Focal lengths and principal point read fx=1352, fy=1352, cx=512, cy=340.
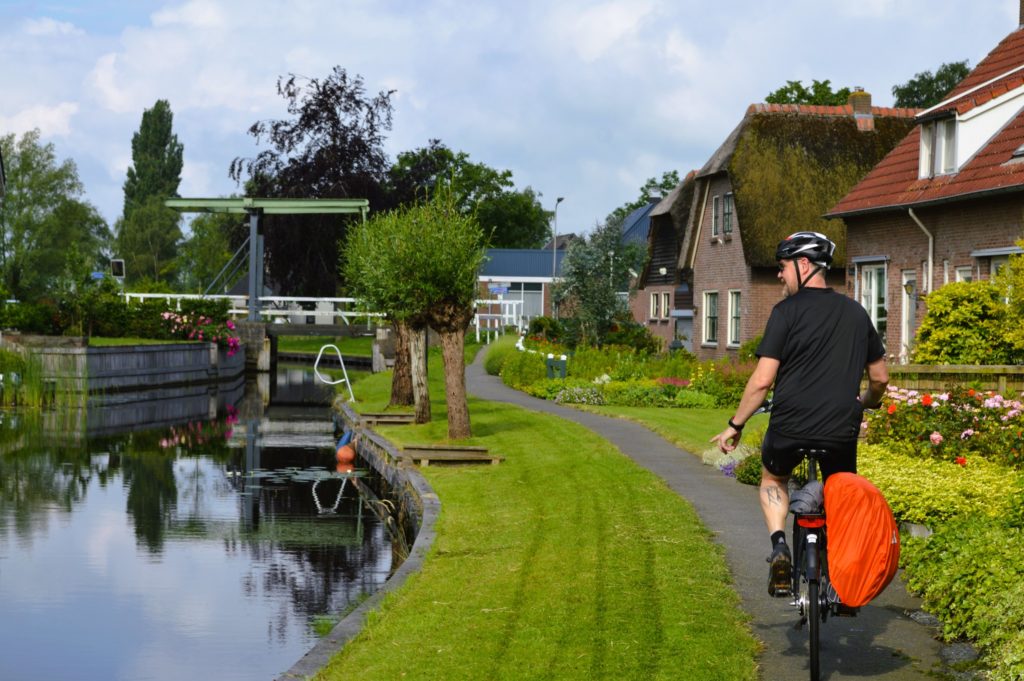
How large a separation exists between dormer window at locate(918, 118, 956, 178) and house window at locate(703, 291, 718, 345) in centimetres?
1337

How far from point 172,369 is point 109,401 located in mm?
8162

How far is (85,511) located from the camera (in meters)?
16.9

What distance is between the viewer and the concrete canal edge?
7.80 m

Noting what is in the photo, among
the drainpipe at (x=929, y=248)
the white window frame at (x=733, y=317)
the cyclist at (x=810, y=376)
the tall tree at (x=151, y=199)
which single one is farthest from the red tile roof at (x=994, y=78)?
the tall tree at (x=151, y=199)

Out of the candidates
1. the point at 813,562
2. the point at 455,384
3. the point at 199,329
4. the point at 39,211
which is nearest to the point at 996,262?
the point at 455,384

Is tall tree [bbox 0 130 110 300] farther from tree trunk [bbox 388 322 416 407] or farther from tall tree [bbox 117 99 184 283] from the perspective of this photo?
tree trunk [bbox 388 322 416 407]

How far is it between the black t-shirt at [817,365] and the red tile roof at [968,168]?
711 inches

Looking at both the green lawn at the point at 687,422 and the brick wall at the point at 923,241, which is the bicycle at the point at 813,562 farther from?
the brick wall at the point at 923,241

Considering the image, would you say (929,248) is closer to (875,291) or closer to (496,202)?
(875,291)

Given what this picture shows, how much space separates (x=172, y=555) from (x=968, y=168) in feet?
60.5

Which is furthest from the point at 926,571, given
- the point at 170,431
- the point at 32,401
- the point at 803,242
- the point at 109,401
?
the point at 109,401

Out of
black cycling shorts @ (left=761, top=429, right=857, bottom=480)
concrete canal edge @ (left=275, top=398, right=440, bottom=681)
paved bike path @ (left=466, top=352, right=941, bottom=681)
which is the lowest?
concrete canal edge @ (left=275, top=398, right=440, bottom=681)

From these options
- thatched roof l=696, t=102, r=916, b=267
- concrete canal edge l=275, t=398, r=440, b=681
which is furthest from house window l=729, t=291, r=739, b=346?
concrete canal edge l=275, t=398, r=440, b=681

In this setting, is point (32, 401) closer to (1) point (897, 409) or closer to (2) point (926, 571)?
(1) point (897, 409)
